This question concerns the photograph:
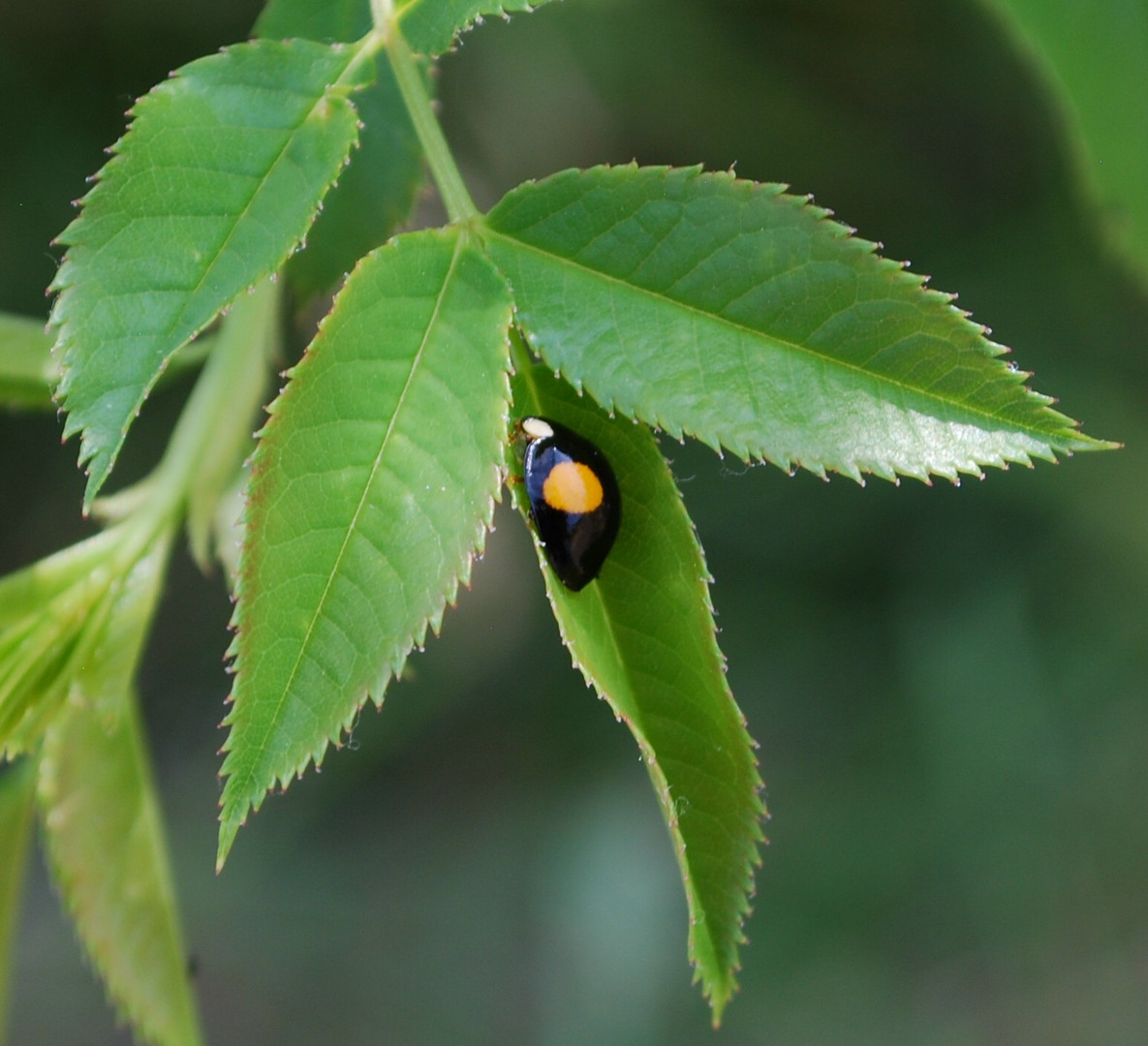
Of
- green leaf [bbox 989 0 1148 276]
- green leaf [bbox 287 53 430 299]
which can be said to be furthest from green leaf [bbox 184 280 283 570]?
green leaf [bbox 989 0 1148 276]

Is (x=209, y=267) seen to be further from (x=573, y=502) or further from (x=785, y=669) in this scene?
(x=785, y=669)

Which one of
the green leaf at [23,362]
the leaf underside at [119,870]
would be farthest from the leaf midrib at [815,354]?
the leaf underside at [119,870]

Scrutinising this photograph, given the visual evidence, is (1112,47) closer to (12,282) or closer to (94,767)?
(94,767)

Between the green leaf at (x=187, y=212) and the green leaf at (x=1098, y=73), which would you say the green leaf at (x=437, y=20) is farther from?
the green leaf at (x=1098, y=73)

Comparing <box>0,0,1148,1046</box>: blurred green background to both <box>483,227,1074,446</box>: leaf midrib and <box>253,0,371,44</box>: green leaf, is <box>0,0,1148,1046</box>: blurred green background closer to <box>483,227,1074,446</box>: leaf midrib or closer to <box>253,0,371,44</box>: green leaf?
<box>253,0,371,44</box>: green leaf

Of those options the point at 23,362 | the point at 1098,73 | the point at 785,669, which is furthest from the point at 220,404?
the point at 785,669

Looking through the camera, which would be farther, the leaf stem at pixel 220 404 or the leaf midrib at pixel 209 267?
the leaf stem at pixel 220 404
